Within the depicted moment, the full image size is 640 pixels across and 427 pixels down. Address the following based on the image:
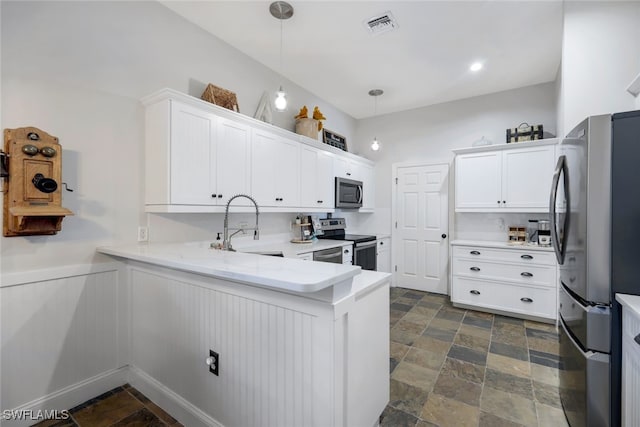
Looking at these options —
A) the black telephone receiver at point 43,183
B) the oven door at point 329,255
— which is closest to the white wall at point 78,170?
the black telephone receiver at point 43,183

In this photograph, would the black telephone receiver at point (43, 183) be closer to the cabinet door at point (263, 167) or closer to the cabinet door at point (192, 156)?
the cabinet door at point (192, 156)

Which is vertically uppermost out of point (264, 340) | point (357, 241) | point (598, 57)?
point (598, 57)

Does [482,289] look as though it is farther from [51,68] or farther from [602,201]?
[51,68]

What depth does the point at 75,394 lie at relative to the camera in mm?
1897

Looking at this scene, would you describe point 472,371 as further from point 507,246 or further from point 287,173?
point 287,173

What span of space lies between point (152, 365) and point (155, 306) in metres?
0.42

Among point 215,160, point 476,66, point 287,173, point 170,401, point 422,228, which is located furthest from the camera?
point 422,228

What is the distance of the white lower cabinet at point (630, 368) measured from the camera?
1188mm

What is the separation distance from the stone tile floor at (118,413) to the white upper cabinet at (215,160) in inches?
52.9

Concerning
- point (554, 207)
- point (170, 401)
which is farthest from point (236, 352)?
point (554, 207)

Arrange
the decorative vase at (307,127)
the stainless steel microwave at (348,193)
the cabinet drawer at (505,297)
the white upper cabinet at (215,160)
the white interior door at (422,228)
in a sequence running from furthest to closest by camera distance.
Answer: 1. the white interior door at (422,228)
2. the stainless steel microwave at (348,193)
3. the decorative vase at (307,127)
4. the cabinet drawer at (505,297)
5. the white upper cabinet at (215,160)

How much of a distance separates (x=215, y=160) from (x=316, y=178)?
149 cm

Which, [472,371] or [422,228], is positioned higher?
[422,228]

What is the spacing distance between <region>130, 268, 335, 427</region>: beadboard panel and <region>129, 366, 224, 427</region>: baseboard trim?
1.2 inches
